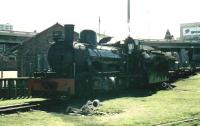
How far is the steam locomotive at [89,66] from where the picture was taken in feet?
58.1

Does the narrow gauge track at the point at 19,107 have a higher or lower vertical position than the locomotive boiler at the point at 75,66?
lower

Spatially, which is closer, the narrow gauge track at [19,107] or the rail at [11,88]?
the narrow gauge track at [19,107]

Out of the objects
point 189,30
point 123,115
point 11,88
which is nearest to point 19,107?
point 123,115

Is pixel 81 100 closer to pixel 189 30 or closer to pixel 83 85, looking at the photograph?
pixel 83 85

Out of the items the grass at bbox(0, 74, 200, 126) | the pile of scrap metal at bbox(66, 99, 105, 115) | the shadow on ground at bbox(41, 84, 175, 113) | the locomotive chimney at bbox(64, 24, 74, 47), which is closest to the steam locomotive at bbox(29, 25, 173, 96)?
the locomotive chimney at bbox(64, 24, 74, 47)

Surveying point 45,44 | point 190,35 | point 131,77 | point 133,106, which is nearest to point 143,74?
point 131,77

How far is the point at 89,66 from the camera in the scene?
62.0ft

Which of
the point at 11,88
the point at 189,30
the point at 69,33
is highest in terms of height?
the point at 189,30

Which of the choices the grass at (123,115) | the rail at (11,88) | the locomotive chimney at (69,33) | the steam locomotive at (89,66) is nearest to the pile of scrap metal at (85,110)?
the grass at (123,115)

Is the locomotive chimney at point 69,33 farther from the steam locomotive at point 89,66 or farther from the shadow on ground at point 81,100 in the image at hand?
the shadow on ground at point 81,100

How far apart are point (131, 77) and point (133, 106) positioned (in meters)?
6.49

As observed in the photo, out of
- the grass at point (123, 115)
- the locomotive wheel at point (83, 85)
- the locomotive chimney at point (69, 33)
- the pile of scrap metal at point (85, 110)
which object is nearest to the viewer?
the grass at point (123, 115)

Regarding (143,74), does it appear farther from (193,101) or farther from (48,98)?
(48,98)

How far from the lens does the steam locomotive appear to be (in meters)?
→ 17.7
